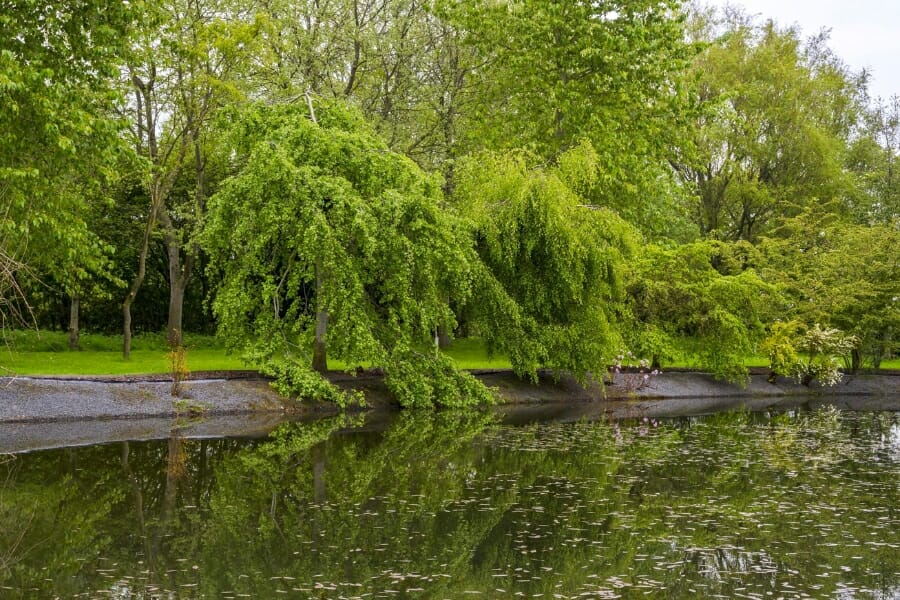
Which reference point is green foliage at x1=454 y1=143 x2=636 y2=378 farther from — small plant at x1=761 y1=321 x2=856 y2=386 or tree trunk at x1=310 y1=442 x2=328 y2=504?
tree trunk at x1=310 y1=442 x2=328 y2=504

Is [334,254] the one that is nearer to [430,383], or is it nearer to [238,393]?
[238,393]

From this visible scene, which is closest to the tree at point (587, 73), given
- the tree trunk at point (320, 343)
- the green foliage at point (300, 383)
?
the tree trunk at point (320, 343)

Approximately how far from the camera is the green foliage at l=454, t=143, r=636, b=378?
2575 centimetres

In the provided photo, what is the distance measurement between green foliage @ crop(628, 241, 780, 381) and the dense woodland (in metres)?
0.08

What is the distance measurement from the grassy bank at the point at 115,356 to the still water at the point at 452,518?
8.53m

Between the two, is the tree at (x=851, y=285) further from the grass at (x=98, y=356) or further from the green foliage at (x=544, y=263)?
the grass at (x=98, y=356)

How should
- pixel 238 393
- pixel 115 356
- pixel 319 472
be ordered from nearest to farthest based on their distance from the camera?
pixel 319 472 < pixel 238 393 < pixel 115 356

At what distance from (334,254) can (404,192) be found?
2.59m

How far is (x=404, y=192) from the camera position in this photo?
24062mm

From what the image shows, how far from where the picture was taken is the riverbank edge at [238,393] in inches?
817

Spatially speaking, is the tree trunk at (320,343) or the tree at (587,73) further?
the tree at (587,73)

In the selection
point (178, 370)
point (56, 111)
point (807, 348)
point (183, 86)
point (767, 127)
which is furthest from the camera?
point (767, 127)

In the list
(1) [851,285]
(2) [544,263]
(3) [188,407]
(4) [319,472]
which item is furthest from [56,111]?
(1) [851,285]

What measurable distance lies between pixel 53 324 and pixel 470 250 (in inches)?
879
